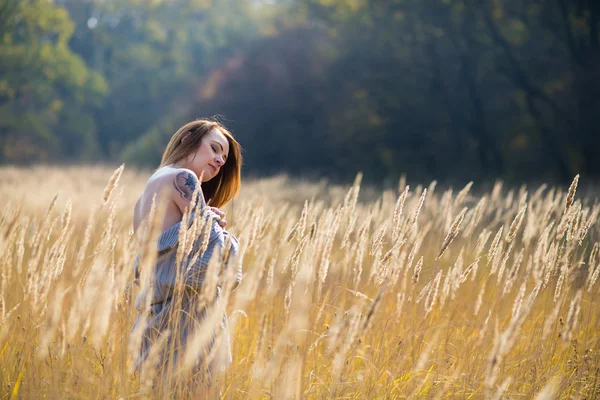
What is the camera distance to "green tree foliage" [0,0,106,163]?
25.3m

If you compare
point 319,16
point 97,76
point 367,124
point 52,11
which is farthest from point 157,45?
point 367,124

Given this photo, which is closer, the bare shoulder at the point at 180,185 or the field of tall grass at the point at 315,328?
the field of tall grass at the point at 315,328

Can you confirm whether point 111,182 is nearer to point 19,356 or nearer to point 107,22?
point 19,356

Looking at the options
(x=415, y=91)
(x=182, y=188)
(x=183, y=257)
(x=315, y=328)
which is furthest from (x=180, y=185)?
(x=415, y=91)

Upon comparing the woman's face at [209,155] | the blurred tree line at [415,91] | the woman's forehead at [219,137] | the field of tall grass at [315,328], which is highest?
the blurred tree line at [415,91]

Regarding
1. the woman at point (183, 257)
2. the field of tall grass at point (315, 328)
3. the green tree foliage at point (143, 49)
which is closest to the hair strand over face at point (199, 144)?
Answer: the woman at point (183, 257)

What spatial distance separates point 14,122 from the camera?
27.0 metres

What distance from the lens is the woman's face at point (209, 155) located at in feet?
7.77

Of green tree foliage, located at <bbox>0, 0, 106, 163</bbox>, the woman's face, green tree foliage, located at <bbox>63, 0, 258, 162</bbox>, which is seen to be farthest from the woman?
green tree foliage, located at <bbox>63, 0, 258, 162</bbox>

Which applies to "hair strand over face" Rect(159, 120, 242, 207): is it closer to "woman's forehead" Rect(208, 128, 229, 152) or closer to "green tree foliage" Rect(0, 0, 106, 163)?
"woman's forehead" Rect(208, 128, 229, 152)

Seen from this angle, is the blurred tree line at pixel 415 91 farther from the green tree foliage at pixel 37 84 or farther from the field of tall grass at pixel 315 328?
the field of tall grass at pixel 315 328

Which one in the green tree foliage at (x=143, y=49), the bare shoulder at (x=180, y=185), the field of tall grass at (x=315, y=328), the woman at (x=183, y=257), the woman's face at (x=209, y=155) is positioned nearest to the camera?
the field of tall grass at (x=315, y=328)

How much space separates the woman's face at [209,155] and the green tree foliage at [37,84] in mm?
24480

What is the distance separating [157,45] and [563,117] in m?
26.8
